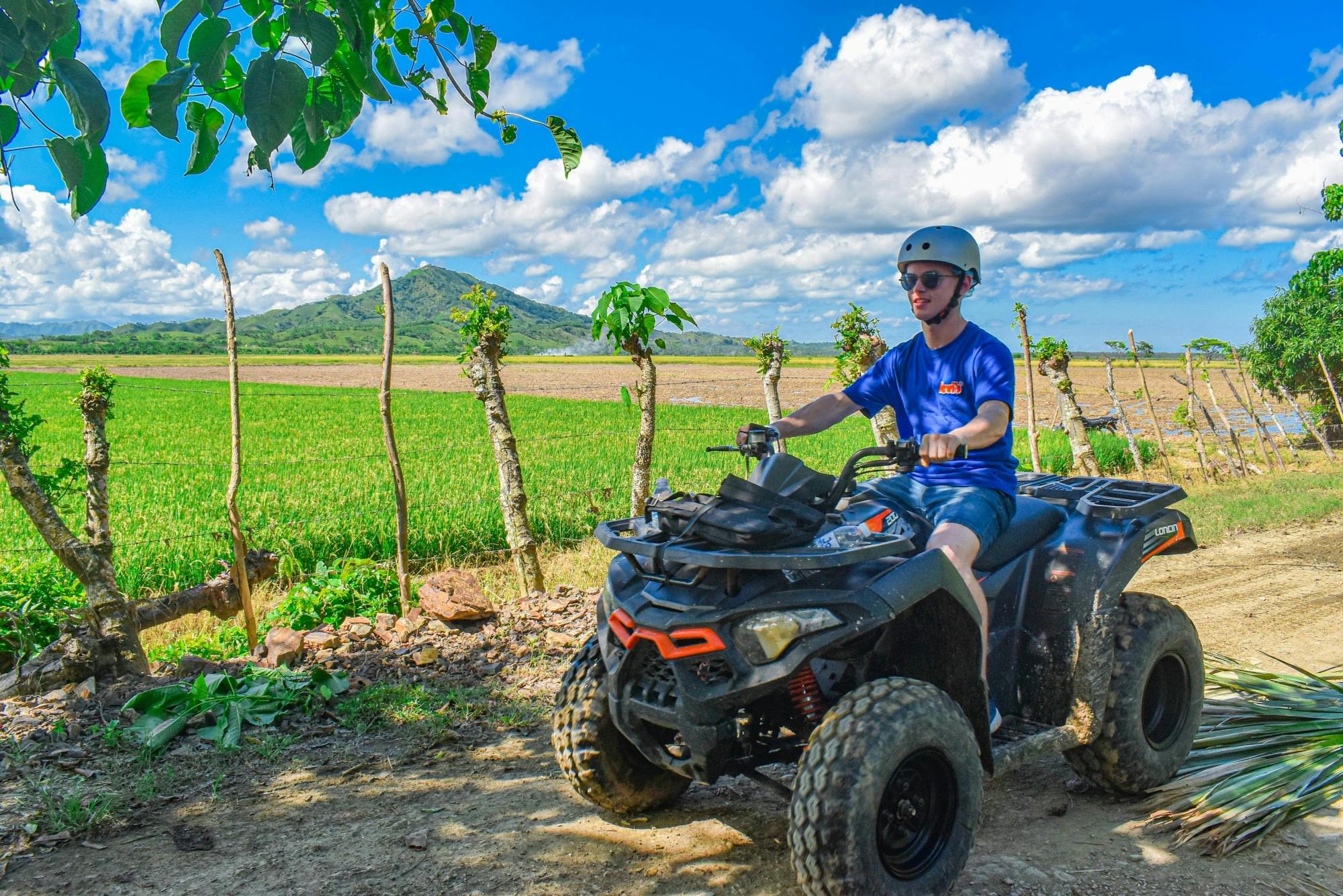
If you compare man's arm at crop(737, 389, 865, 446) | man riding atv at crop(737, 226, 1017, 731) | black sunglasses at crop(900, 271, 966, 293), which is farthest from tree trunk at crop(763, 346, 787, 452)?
black sunglasses at crop(900, 271, 966, 293)

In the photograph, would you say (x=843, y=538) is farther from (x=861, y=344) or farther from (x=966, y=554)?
(x=861, y=344)

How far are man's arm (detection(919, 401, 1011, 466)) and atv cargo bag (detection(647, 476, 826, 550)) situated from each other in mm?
438

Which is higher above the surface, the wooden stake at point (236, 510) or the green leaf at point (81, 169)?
the green leaf at point (81, 169)

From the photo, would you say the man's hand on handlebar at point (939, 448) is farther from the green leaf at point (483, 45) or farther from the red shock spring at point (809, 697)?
the green leaf at point (483, 45)

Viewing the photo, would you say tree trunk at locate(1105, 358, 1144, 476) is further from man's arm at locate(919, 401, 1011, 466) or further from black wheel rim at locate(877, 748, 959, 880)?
black wheel rim at locate(877, 748, 959, 880)

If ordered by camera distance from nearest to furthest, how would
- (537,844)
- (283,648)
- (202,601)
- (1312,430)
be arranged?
(537,844)
(283,648)
(202,601)
(1312,430)

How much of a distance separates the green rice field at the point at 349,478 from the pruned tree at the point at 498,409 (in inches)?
72.1

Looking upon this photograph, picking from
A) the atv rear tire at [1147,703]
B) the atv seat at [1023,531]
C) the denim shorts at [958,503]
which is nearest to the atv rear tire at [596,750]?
the denim shorts at [958,503]

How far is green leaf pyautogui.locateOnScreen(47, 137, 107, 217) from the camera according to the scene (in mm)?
1855

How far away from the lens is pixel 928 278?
3930 mm

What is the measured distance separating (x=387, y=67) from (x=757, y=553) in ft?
5.71

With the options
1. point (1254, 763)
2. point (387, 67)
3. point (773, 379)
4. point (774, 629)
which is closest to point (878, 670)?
point (774, 629)

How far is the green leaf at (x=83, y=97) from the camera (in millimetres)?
1801

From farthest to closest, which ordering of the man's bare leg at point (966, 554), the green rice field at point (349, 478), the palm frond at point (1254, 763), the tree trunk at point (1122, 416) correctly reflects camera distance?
the tree trunk at point (1122, 416) → the green rice field at point (349, 478) → the palm frond at point (1254, 763) → the man's bare leg at point (966, 554)
